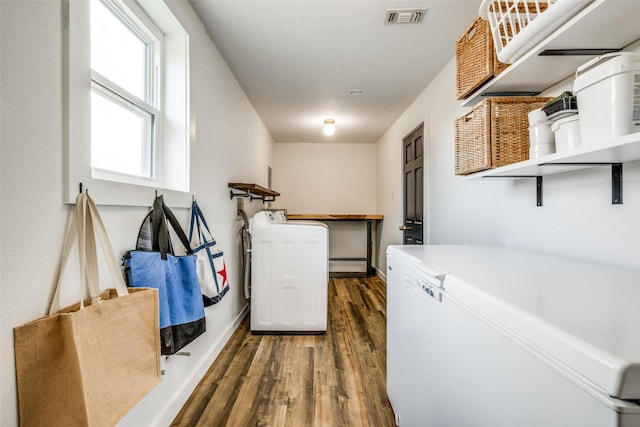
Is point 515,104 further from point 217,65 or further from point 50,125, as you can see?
point 217,65

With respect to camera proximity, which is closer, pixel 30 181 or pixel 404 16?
pixel 30 181

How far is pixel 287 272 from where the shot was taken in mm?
2711

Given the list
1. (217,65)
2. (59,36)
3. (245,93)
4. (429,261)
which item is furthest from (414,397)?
(245,93)

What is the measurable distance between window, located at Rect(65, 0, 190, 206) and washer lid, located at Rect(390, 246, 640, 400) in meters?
1.21

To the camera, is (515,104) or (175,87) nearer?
(515,104)

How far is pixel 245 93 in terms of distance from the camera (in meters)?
3.12

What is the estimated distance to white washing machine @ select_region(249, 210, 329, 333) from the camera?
2701 mm

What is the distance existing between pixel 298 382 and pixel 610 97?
1991 mm

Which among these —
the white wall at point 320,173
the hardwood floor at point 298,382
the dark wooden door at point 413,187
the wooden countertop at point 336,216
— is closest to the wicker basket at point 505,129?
the hardwood floor at point 298,382

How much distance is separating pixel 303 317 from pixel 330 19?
2285mm

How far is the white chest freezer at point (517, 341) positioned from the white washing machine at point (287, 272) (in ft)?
4.61

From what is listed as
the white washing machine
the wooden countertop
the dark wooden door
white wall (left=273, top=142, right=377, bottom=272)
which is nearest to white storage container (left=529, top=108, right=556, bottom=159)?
the white washing machine

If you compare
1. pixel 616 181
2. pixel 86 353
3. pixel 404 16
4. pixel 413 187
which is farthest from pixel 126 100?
pixel 413 187

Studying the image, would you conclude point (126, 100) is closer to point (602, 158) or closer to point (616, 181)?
point (602, 158)
